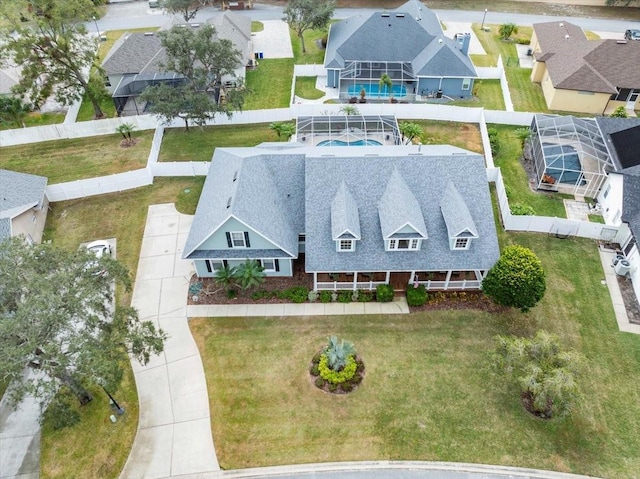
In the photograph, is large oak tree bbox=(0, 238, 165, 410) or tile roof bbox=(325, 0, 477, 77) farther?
tile roof bbox=(325, 0, 477, 77)

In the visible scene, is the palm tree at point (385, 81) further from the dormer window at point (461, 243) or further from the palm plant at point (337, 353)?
the palm plant at point (337, 353)

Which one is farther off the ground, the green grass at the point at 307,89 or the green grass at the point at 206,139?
the green grass at the point at 307,89

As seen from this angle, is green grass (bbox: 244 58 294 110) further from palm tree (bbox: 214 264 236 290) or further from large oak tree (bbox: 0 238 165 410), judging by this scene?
large oak tree (bbox: 0 238 165 410)

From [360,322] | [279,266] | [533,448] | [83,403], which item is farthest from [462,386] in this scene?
[83,403]

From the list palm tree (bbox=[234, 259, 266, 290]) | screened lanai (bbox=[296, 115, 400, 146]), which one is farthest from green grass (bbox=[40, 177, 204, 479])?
screened lanai (bbox=[296, 115, 400, 146])

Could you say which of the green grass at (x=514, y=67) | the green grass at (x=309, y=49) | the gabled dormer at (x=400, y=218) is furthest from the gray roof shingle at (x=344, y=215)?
the green grass at (x=309, y=49)

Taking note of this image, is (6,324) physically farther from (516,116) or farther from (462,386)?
(516,116)
